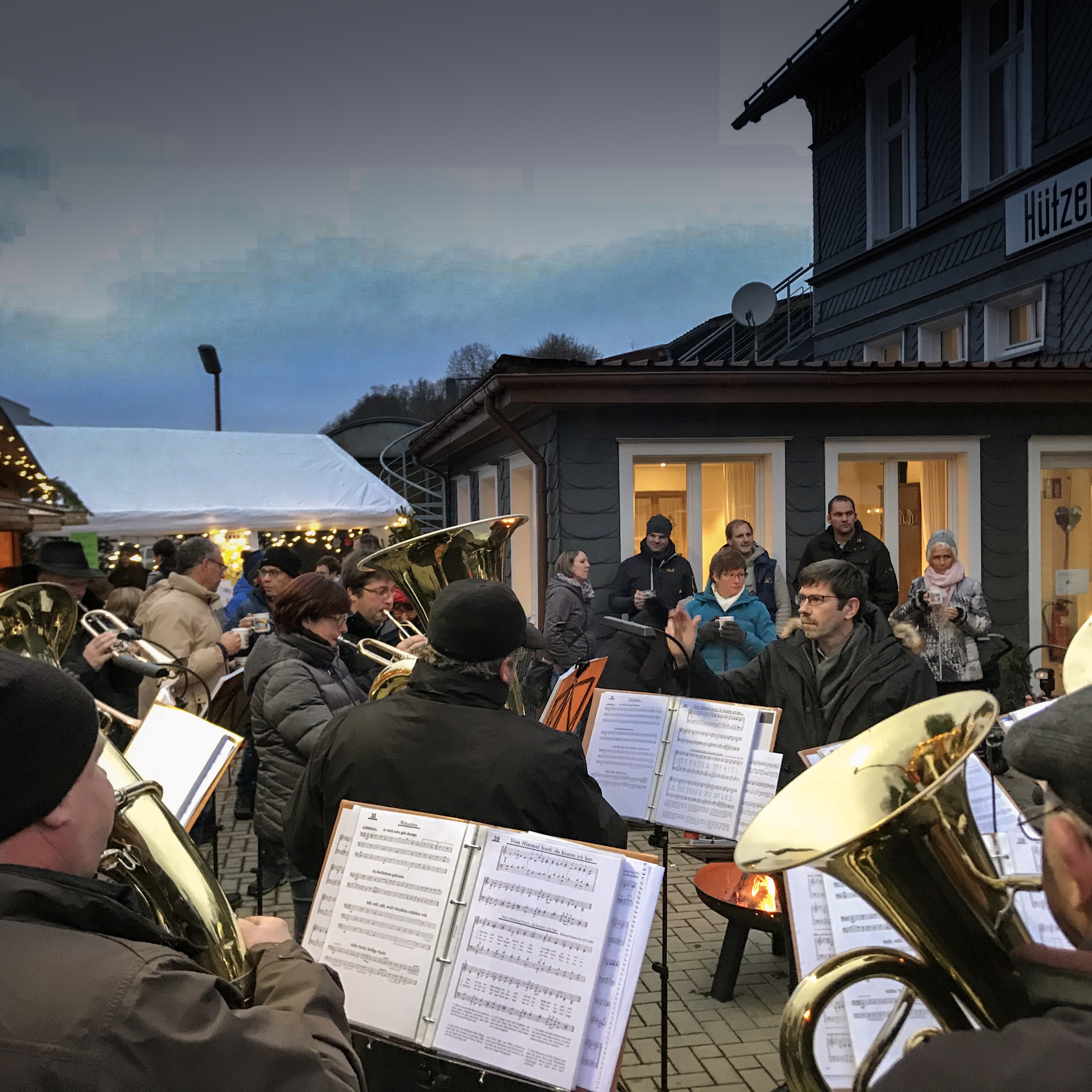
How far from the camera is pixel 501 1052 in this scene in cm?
182

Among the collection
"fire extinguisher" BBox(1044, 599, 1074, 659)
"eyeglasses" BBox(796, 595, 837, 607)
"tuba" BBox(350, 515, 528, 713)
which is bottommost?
"fire extinguisher" BBox(1044, 599, 1074, 659)

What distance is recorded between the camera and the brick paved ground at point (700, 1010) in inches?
138

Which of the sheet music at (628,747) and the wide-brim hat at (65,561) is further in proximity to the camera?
the wide-brim hat at (65,561)

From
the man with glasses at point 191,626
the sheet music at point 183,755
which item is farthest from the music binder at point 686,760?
the man with glasses at point 191,626

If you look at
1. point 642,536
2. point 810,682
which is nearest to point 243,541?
point 642,536

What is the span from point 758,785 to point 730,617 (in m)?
3.32

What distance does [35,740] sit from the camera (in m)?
1.32

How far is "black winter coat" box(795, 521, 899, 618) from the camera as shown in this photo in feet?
24.1

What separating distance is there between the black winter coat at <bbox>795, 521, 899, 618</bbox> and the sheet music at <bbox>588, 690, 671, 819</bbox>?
176 inches

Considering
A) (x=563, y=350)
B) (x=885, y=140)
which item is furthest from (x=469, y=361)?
(x=885, y=140)

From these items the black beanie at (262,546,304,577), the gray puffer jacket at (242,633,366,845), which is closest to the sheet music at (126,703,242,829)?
the gray puffer jacket at (242,633,366,845)

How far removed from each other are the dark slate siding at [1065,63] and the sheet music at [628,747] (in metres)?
9.77

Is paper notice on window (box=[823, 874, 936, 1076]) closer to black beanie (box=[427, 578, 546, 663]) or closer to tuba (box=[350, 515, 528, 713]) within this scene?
black beanie (box=[427, 578, 546, 663])

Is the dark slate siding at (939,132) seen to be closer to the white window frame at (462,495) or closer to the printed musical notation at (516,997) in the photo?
the white window frame at (462,495)
